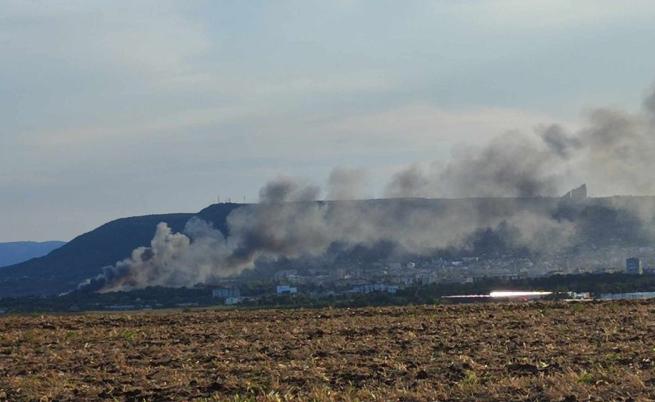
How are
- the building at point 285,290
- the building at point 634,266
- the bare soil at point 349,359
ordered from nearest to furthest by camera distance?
the bare soil at point 349,359
the building at point 285,290
the building at point 634,266

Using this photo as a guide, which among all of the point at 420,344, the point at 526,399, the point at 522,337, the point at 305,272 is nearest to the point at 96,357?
the point at 420,344

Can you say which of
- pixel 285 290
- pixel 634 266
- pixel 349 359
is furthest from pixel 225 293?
pixel 349 359

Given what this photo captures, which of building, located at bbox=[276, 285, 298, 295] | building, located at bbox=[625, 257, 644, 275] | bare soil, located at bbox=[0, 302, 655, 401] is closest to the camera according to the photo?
bare soil, located at bbox=[0, 302, 655, 401]

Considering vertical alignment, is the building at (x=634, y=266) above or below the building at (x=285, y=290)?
above

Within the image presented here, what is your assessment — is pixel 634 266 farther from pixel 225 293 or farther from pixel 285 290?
pixel 225 293

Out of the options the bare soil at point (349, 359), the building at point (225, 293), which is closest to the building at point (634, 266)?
the building at point (225, 293)

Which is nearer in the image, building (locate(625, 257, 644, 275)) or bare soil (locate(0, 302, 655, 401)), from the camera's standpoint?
bare soil (locate(0, 302, 655, 401))

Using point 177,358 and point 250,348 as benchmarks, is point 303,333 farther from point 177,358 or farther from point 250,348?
point 177,358

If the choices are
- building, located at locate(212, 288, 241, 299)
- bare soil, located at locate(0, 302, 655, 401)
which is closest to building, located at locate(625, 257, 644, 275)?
building, located at locate(212, 288, 241, 299)

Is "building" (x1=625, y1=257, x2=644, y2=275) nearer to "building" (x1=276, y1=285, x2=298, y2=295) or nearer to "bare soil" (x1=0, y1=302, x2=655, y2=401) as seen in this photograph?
"building" (x1=276, y1=285, x2=298, y2=295)

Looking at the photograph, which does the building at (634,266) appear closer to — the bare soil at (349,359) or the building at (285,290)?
the building at (285,290)
